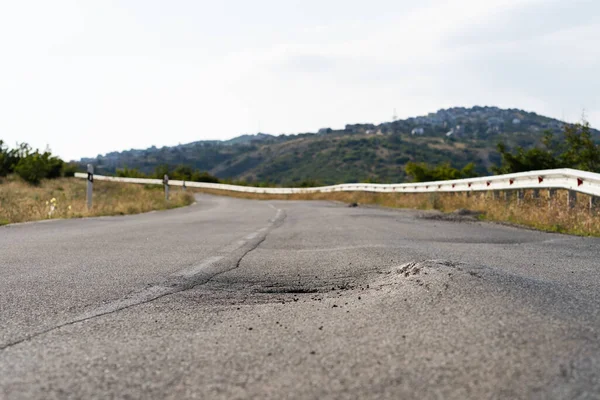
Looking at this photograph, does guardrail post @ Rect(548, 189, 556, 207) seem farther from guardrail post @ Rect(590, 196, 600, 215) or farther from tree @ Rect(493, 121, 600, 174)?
tree @ Rect(493, 121, 600, 174)

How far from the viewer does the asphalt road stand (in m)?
2.16

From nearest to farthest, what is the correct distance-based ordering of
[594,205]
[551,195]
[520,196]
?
[594,205]
[551,195]
[520,196]

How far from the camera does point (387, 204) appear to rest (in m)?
25.2

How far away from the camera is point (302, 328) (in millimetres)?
3104

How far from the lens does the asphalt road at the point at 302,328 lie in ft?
7.09

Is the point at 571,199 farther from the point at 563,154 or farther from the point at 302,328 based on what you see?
the point at 563,154

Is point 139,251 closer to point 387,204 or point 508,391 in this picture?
point 508,391

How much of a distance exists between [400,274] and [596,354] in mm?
2431

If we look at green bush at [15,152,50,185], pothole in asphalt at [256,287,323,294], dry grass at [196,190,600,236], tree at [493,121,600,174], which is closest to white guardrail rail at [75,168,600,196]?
dry grass at [196,190,600,236]

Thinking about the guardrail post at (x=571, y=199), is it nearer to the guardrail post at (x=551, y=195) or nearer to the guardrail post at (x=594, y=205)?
the guardrail post at (x=594, y=205)

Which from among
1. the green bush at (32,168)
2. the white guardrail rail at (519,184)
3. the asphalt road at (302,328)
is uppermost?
the green bush at (32,168)

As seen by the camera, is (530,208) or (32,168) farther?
(32,168)

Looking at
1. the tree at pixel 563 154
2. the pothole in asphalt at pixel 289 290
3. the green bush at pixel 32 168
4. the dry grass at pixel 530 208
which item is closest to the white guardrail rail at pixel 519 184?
the dry grass at pixel 530 208

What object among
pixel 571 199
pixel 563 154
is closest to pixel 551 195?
pixel 571 199
